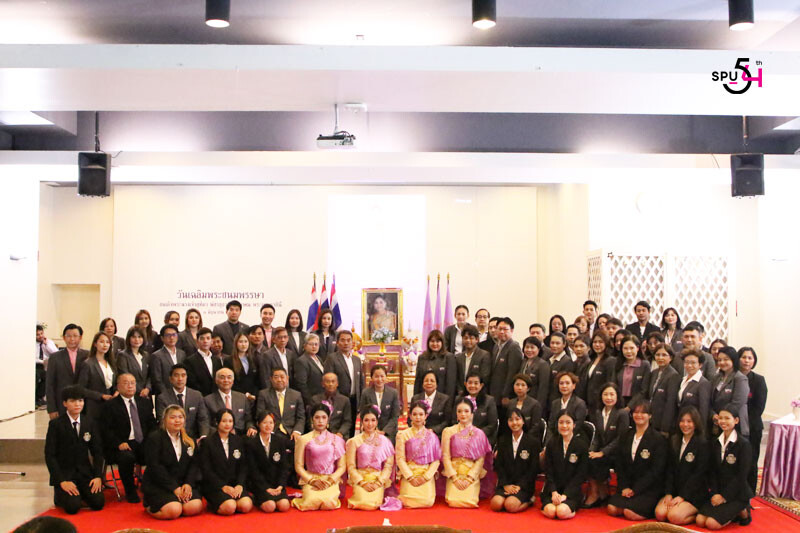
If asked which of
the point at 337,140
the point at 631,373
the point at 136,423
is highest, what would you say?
the point at 337,140

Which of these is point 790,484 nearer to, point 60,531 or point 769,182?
point 769,182

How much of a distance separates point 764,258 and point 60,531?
870 centimetres

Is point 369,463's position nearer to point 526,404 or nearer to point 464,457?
point 464,457

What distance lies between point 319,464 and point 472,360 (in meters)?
1.59

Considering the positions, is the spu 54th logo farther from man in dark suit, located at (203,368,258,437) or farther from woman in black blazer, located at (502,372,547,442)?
man in dark suit, located at (203,368,258,437)

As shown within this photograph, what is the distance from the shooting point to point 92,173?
23.3ft

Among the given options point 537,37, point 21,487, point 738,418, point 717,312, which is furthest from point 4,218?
point 717,312

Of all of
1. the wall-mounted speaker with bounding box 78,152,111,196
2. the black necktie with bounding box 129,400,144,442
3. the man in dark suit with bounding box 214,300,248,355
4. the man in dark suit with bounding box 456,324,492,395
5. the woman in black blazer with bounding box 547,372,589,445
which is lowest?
the black necktie with bounding box 129,400,144,442

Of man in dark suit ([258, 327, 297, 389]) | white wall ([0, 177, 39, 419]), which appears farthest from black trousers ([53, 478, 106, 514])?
white wall ([0, 177, 39, 419])

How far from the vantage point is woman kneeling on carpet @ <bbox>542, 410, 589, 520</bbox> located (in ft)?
17.8

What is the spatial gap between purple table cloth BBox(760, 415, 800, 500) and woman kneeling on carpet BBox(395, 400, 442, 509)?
7.76 feet

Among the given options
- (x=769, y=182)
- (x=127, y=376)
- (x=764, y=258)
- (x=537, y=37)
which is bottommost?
(x=127, y=376)

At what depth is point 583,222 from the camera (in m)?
9.50

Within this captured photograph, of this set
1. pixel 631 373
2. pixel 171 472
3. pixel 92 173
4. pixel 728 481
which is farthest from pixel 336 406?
pixel 92 173
